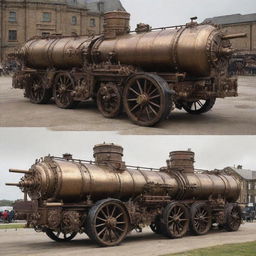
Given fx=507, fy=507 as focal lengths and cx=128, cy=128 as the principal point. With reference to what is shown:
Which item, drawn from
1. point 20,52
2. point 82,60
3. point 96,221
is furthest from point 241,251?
point 20,52

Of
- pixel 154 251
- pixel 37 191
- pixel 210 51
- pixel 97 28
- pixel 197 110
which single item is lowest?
pixel 154 251

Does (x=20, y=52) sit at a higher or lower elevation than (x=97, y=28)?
lower

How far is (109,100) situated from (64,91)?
3171 mm

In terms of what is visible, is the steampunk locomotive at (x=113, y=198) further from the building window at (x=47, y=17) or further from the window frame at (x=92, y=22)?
the window frame at (x=92, y=22)

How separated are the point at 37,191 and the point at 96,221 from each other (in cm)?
216

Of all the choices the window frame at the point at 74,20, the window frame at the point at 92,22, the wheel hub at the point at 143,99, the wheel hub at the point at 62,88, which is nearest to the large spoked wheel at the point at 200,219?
the wheel hub at the point at 143,99

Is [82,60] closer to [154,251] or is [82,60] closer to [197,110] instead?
[197,110]

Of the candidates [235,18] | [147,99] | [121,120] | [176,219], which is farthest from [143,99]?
[235,18]

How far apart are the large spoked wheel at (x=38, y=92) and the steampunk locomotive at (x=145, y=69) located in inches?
50.7

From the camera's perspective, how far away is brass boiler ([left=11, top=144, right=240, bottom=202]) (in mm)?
15906

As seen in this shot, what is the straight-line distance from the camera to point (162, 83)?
16.5 metres

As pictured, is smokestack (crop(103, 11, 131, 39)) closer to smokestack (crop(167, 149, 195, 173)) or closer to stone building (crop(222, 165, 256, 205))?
smokestack (crop(167, 149, 195, 173))

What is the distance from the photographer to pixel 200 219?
827 inches

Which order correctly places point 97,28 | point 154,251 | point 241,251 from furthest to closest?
point 97,28, point 154,251, point 241,251
